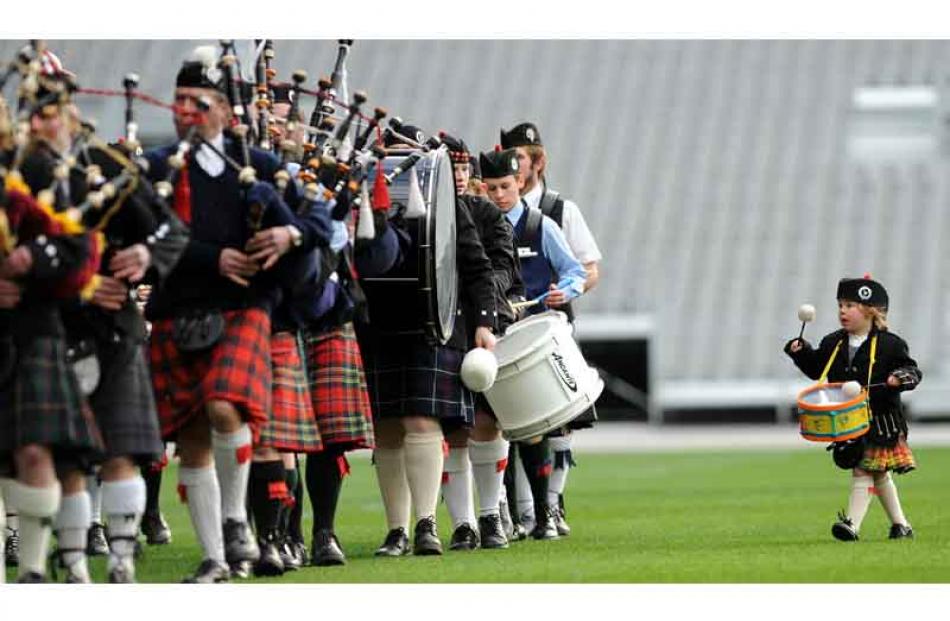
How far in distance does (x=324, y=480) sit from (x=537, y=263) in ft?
7.59

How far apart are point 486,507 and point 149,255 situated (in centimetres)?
320

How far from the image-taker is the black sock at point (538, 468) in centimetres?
989


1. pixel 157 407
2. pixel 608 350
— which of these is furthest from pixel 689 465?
pixel 157 407

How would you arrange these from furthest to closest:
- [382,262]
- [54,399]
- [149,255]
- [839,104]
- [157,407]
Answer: [839,104] → [382,262] → [157,407] → [149,255] → [54,399]

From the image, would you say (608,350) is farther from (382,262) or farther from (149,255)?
(149,255)

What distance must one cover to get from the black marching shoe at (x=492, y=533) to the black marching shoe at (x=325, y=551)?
113cm

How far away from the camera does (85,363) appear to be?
6246 millimetres

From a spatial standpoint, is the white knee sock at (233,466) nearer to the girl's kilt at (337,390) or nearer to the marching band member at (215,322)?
the marching band member at (215,322)

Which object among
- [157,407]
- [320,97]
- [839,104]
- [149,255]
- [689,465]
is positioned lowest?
[689,465]

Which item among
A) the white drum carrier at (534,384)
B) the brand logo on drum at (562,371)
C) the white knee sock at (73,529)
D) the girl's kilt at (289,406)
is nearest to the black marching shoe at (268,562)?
the girl's kilt at (289,406)

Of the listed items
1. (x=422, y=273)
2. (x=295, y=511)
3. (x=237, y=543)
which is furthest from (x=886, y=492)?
(x=237, y=543)

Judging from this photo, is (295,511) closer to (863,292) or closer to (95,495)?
(95,495)

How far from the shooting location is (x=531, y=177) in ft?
34.0

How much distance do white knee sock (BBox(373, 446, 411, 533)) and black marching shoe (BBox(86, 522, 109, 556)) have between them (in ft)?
4.09
